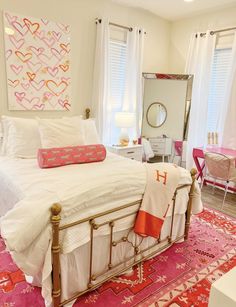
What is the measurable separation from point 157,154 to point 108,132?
1.07m

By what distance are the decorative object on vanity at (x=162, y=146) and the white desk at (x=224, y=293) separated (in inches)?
130

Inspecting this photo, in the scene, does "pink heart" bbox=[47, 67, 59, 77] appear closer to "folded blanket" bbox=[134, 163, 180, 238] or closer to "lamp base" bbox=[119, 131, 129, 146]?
"lamp base" bbox=[119, 131, 129, 146]

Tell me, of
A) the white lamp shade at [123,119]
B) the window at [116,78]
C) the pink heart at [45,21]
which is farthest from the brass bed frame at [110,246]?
the pink heart at [45,21]

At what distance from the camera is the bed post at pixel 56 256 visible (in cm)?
137

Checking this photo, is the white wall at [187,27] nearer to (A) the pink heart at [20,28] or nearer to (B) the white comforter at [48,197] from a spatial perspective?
(A) the pink heart at [20,28]

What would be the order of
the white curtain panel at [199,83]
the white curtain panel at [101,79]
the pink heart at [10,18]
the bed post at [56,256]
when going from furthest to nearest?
1. the white curtain panel at [199,83]
2. the white curtain panel at [101,79]
3. the pink heart at [10,18]
4. the bed post at [56,256]

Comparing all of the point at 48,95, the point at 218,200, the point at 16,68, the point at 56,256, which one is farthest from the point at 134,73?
the point at 56,256

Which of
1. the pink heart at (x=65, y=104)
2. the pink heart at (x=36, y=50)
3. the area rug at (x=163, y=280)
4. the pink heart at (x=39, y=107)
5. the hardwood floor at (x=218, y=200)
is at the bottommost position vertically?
the area rug at (x=163, y=280)

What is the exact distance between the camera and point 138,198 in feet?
6.19

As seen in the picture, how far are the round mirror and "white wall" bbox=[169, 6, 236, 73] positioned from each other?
32.3 inches

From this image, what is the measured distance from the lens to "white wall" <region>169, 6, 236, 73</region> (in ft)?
12.0

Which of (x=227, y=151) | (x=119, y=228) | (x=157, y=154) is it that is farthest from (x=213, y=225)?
(x=157, y=154)

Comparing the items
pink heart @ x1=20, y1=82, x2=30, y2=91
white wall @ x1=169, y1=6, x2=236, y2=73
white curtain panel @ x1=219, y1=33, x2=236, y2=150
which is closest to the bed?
pink heart @ x1=20, y1=82, x2=30, y2=91

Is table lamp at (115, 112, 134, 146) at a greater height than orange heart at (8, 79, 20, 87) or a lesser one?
lesser
